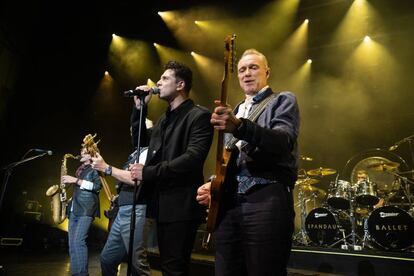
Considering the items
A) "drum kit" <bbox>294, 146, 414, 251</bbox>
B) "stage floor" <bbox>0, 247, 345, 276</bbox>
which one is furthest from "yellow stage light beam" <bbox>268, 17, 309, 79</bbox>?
"stage floor" <bbox>0, 247, 345, 276</bbox>

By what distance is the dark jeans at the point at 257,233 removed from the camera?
64.6 inches

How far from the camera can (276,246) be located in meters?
1.64

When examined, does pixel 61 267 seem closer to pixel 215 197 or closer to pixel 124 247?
pixel 124 247

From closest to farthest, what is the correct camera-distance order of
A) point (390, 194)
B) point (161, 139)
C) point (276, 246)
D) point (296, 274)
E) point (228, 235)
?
point (276, 246)
point (228, 235)
point (161, 139)
point (296, 274)
point (390, 194)

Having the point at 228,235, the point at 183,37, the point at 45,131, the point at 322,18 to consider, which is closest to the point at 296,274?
the point at 228,235

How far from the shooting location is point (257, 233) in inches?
66.2

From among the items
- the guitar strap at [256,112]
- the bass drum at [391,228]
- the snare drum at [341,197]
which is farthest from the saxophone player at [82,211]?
the bass drum at [391,228]

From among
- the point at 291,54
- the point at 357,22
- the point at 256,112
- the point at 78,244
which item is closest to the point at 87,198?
the point at 78,244

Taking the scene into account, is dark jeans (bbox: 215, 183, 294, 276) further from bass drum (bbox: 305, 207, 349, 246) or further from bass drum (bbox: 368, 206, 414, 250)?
bass drum (bbox: 305, 207, 349, 246)

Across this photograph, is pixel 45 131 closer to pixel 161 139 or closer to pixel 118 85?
pixel 118 85

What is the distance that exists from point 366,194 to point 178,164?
182 inches

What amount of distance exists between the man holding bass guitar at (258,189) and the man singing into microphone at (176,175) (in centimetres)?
19

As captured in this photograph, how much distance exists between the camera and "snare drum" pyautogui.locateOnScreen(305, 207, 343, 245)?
5.61 metres

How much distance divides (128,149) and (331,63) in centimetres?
730
